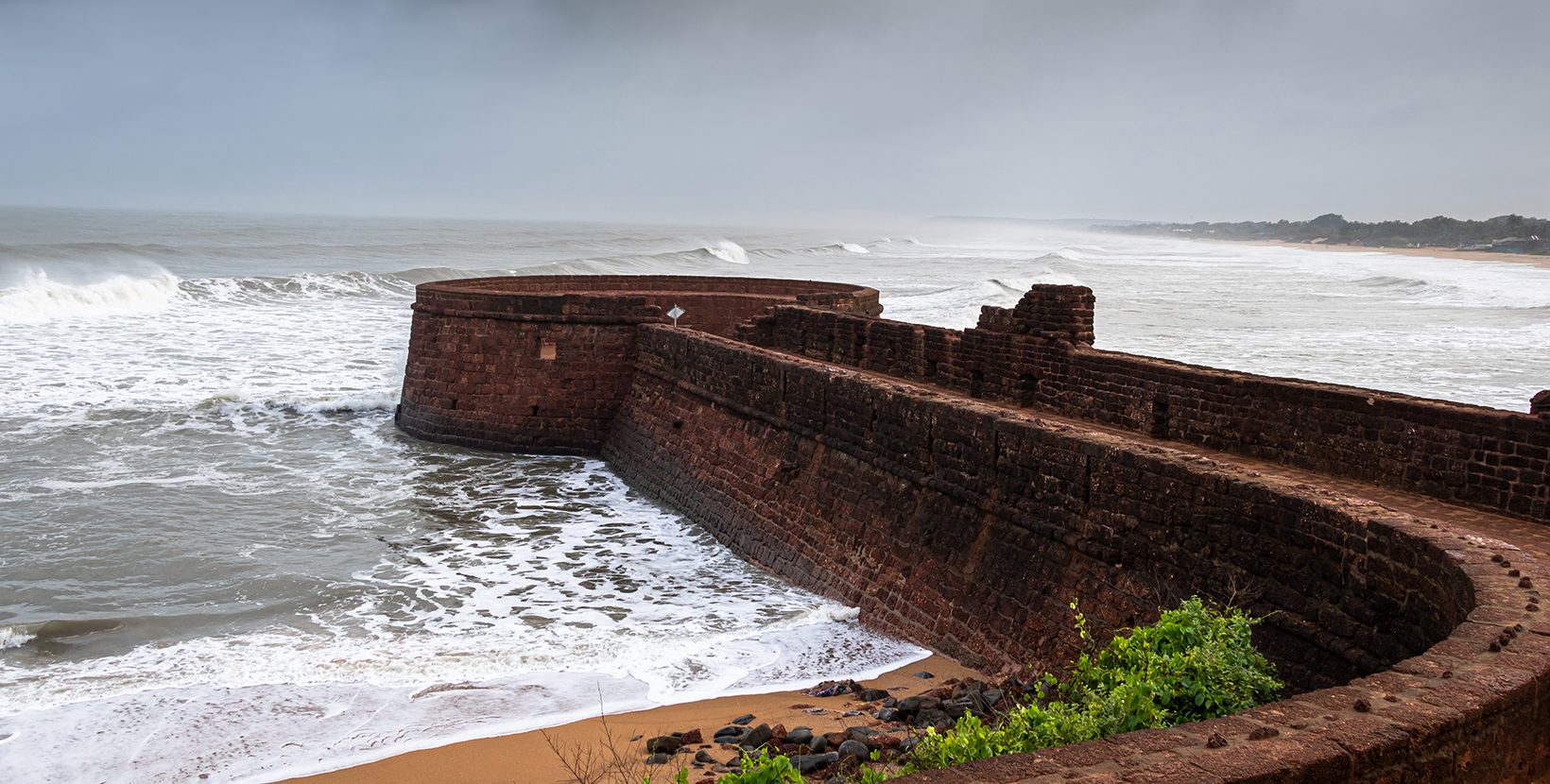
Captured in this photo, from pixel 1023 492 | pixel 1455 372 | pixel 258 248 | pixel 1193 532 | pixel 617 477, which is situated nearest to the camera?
pixel 1193 532

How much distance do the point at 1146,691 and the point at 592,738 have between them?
11.4 ft

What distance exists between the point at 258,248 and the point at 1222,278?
56834mm

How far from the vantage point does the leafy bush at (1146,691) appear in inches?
150

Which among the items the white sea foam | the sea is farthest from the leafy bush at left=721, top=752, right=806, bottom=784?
the white sea foam

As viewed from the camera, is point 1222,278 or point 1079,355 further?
point 1222,278

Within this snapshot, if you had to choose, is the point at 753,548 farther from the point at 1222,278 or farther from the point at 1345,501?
the point at 1222,278

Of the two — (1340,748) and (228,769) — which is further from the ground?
(1340,748)

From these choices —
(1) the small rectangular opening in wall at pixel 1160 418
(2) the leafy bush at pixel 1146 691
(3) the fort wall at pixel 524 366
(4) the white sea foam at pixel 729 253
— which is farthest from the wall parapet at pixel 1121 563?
(4) the white sea foam at pixel 729 253

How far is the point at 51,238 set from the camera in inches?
2800

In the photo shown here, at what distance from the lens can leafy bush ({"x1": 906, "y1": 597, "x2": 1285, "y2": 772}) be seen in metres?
3.80

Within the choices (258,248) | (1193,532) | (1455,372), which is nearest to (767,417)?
(1193,532)

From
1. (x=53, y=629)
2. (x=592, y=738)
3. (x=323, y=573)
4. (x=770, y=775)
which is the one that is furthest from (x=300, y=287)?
(x=770, y=775)

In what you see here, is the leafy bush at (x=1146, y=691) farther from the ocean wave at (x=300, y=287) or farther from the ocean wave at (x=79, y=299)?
the ocean wave at (x=300, y=287)

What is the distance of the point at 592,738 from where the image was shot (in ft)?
20.7
